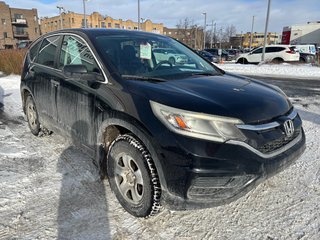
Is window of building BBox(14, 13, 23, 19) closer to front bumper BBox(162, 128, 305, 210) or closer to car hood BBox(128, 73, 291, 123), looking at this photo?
car hood BBox(128, 73, 291, 123)

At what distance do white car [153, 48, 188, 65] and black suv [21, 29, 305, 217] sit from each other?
8 centimetres

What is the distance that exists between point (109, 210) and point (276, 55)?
73.0ft

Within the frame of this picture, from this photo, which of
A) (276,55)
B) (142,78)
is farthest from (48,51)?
(276,55)

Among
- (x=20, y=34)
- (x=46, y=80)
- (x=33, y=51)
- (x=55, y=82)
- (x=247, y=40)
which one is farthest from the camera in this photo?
(x=247, y=40)

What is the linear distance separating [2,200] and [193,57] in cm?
289

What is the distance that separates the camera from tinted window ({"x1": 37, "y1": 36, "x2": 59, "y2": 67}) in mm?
3844

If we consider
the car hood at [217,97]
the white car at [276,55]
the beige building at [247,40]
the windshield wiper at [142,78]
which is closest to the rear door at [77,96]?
the windshield wiper at [142,78]

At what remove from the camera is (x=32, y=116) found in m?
4.67

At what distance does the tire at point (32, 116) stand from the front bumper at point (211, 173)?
3109mm

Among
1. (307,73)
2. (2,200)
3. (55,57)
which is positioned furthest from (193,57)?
(307,73)

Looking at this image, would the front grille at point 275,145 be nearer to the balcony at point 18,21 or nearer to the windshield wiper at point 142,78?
the windshield wiper at point 142,78

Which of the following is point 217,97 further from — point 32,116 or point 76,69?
point 32,116

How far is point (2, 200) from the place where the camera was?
9.37 feet

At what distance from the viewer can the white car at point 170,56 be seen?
337 cm
